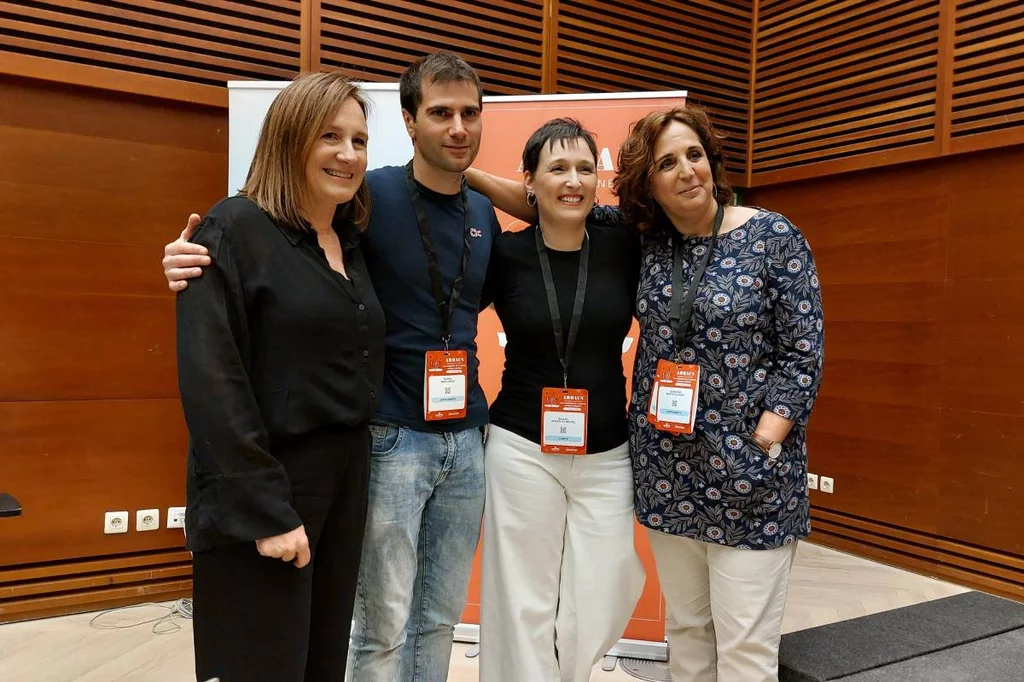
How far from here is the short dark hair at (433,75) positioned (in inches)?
65.3

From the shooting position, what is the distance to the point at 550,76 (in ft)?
14.1

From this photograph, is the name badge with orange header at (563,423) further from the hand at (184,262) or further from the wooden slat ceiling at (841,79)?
the wooden slat ceiling at (841,79)

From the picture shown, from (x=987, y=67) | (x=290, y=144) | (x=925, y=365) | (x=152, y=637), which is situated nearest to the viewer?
(x=290, y=144)

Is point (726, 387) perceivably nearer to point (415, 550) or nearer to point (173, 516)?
point (415, 550)

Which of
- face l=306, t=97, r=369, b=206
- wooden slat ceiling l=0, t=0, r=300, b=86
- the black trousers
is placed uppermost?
Result: wooden slat ceiling l=0, t=0, r=300, b=86

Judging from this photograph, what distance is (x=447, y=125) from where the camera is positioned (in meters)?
1.66

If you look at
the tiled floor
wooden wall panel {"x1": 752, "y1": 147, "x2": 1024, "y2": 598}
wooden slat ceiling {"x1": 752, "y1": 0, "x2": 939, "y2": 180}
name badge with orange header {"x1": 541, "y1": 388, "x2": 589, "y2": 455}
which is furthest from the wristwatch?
wooden slat ceiling {"x1": 752, "y1": 0, "x2": 939, "y2": 180}

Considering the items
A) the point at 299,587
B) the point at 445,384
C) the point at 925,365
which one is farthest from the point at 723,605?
the point at 925,365

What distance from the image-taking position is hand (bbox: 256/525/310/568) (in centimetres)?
123

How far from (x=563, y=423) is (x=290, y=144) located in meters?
0.88

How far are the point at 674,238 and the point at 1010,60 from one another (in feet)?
10.6

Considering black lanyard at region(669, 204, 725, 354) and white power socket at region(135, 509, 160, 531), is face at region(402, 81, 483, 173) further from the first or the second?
white power socket at region(135, 509, 160, 531)

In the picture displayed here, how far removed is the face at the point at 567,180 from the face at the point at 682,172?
179 millimetres

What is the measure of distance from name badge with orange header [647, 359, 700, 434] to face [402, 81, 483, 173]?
0.71 metres
